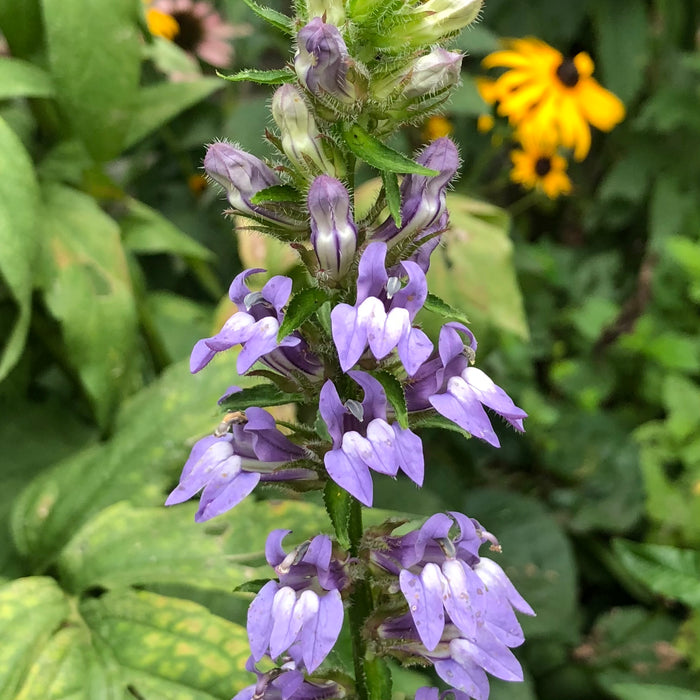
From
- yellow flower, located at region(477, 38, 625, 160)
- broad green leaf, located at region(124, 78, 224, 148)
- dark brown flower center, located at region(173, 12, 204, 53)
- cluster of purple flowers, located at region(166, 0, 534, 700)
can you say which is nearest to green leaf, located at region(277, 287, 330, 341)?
cluster of purple flowers, located at region(166, 0, 534, 700)

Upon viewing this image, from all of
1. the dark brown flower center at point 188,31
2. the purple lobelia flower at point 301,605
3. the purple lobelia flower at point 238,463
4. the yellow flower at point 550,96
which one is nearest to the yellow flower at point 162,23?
the dark brown flower center at point 188,31

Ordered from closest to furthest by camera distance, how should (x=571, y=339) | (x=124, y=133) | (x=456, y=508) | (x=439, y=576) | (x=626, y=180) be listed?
(x=439, y=576) → (x=124, y=133) → (x=456, y=508) → (x=571, y=339) → (x=626, y=180)

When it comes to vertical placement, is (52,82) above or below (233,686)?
above

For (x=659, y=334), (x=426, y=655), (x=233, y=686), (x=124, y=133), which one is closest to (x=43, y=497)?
(x=233, y=686)

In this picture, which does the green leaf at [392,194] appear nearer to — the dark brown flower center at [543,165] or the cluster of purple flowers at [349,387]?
the cluster of purple flowers at [349,387]

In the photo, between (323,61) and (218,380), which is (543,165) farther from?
(323,61)

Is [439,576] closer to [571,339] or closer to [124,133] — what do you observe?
[124,133]
